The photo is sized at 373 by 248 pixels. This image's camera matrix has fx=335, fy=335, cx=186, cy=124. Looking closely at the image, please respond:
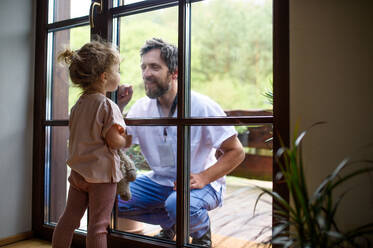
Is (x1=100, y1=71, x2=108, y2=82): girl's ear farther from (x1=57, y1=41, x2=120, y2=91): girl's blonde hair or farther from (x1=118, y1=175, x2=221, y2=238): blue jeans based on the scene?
(x1=118, y1=175, x2=221, y2=238): blue jeans

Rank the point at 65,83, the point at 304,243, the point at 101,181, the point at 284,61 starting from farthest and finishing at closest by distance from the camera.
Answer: the point at 65,83
the point at 101,181
the point at 284,61
the point at 304,243

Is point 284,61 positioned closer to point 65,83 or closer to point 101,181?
point 101,181

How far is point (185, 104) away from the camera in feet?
5.61

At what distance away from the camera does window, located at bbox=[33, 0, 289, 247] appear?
4.91ft

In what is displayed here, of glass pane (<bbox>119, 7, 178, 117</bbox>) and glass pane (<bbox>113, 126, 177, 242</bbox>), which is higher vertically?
glass pane (<bbox>119, 7, 178, 117</bbox>)

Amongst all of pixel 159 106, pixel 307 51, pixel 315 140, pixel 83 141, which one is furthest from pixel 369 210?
pixel 83 141

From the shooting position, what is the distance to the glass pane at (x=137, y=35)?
179cm

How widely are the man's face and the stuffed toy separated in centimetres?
37

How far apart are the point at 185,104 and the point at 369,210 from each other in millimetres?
930

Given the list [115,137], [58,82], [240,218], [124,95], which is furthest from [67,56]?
[240,218]

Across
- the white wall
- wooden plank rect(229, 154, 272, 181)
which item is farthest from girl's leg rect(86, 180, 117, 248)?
the white wall

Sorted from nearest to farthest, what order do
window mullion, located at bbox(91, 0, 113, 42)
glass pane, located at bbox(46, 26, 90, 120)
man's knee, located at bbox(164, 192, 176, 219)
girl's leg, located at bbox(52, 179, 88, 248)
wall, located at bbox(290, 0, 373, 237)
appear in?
wall, located at bbox(290, 0, 373, 237) < girl's leg, located at bbox(52, 179, 88, 248) < man's knee, located at bbox(164, 192, 176, 219) < window mullion, located at bbox(91, 0, 113, 42) < glass pane, located at bbox(46, 26, 90, 120)

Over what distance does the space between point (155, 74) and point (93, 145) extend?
53 cm

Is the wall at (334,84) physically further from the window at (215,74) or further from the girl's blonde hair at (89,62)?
the girl's blonde hair at (89,62)
